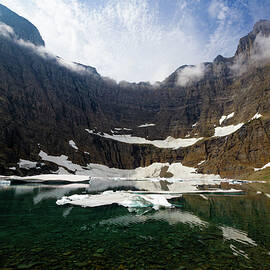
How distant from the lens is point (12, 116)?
12419 cm

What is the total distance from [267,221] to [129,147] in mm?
174991

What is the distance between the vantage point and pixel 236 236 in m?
15.8

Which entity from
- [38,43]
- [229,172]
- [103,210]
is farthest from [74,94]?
[103,210]

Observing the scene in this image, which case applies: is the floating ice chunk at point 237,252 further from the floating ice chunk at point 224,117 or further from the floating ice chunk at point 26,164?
the floating ice chunk at point 224,117

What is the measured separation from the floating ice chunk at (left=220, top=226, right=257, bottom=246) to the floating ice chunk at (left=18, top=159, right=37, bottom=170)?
96.6 metres

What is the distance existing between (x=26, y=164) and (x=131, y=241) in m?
99.9

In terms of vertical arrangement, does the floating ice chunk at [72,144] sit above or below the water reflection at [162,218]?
above

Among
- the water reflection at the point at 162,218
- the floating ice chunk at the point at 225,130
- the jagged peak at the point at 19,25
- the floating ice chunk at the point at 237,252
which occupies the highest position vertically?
the jagged peak at the point at 19,25

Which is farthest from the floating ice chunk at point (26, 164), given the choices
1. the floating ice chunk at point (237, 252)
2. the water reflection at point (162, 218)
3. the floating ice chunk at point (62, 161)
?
the floating ice chunk at point (237, 252)

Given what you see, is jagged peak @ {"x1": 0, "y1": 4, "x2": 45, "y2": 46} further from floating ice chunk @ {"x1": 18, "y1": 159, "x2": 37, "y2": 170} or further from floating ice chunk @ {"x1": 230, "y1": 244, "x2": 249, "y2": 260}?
floating ice chunk @ {"x1": 230, "y1": 244, "x2": 249, "y2": 260}

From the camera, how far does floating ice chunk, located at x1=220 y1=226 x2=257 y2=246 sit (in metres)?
14.6

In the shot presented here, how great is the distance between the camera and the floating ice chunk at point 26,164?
96.1m

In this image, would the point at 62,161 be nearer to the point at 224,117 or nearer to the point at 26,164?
the point at 26,164

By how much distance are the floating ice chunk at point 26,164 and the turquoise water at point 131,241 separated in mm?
82191
